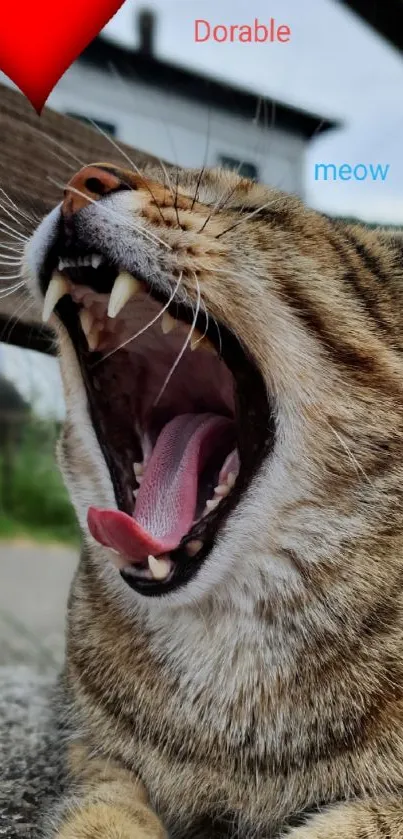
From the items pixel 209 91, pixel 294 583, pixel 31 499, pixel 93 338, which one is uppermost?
pixel 209 91

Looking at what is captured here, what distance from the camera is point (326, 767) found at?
1.04m

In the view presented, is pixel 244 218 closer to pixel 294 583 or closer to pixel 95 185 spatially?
pixel 95 185

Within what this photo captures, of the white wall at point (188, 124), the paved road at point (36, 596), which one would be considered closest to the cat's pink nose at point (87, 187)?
the white wall at point (188, 124)

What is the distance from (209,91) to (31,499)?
3.03ft

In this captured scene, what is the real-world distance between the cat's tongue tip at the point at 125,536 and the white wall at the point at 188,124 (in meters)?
0.69

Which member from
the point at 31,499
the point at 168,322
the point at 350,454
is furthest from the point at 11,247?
the point at 31,499

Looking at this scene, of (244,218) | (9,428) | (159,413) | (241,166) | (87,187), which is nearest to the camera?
(87,187)

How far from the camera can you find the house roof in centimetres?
146

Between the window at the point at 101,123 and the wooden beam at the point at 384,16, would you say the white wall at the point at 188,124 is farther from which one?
the wooden beam at the point at 384,16

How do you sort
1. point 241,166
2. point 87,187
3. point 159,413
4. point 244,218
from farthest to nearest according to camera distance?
1. point 241,166
2. point 159,413
3. point 244,218
4. point 87,187

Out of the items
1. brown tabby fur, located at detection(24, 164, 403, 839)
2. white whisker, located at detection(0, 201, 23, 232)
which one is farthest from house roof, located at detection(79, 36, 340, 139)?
brown tabby fur, located at detection(24, 164, 403, 839)

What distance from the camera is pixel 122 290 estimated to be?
99 centimetres

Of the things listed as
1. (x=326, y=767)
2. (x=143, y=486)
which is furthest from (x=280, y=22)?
(x=326, y=767)

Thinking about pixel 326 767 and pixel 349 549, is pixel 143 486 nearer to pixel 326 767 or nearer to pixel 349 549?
pixel 349 549
